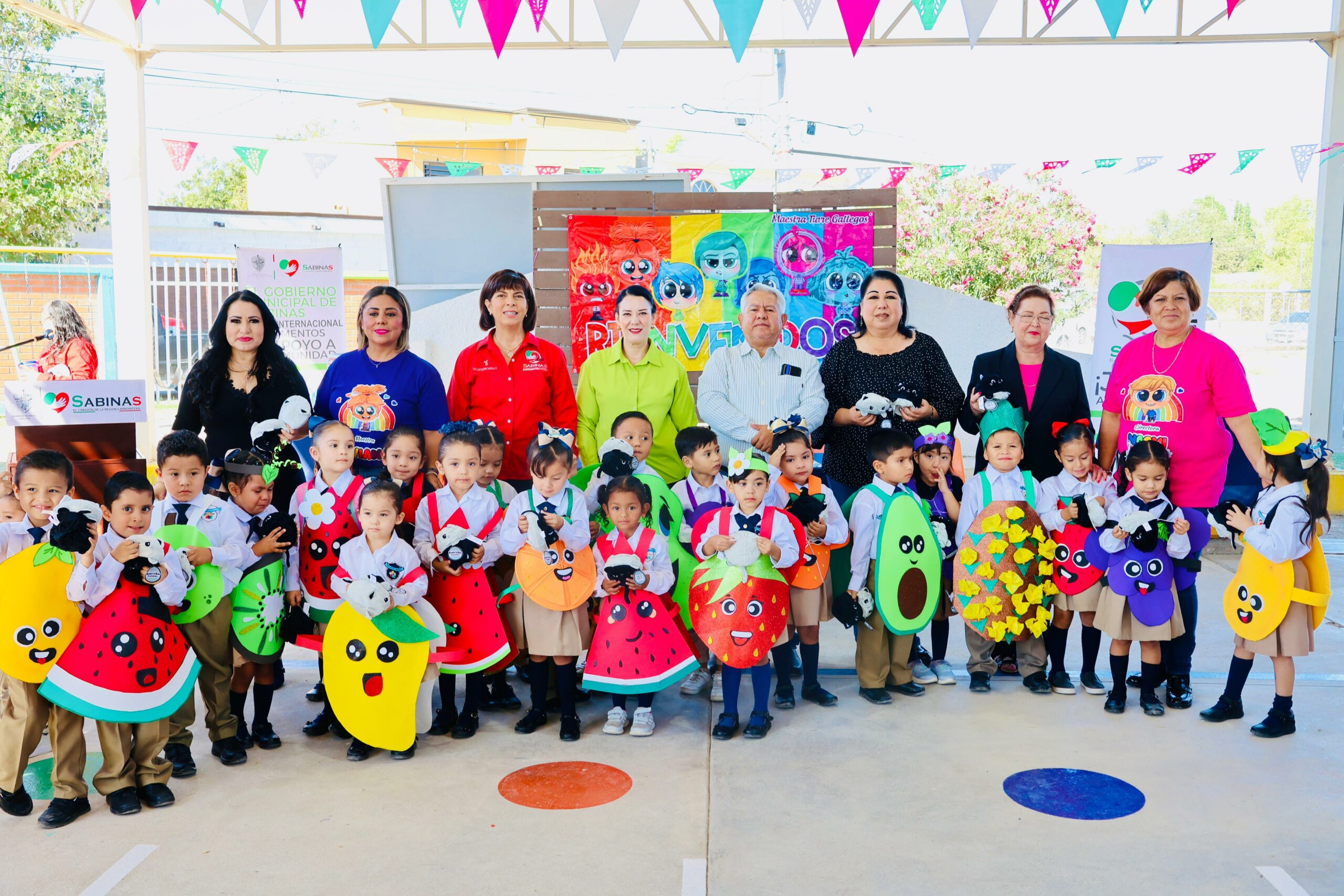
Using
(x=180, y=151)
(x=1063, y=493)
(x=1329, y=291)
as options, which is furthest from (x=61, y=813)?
(x=1329, y=291)

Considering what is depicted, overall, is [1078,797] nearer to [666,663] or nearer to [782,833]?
[782,833]

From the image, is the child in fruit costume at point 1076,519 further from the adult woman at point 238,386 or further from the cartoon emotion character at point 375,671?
the adult woman at point 238,386

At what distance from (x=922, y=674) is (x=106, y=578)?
117 inches

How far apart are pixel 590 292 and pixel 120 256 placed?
3525mm

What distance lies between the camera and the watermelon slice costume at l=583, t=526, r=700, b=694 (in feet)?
12.1

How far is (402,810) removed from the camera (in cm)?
313

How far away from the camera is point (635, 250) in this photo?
22.7 ft

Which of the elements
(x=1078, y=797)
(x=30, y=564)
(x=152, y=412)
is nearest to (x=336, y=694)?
(x=30, y=564)

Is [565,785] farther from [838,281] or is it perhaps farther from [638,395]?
[838,281]

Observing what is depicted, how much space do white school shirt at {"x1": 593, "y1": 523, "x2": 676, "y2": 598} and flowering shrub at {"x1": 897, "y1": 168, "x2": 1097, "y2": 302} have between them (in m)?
12.9

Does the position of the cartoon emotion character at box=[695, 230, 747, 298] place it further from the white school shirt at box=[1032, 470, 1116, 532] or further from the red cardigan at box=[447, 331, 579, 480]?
→ the white school shirt at box=[1032, 470, 1116, 532]

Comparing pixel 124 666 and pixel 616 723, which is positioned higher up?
pixel 124 666

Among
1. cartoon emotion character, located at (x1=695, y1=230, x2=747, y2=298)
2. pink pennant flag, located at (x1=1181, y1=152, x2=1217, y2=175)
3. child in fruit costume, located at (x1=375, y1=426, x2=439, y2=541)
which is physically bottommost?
child in fruit costume, located at (x1=375, y1=426, x2=439, y2=541)

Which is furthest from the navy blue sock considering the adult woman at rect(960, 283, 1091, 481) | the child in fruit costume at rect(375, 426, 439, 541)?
the child in fruit costume at rect(375, 426, 439, 541)
